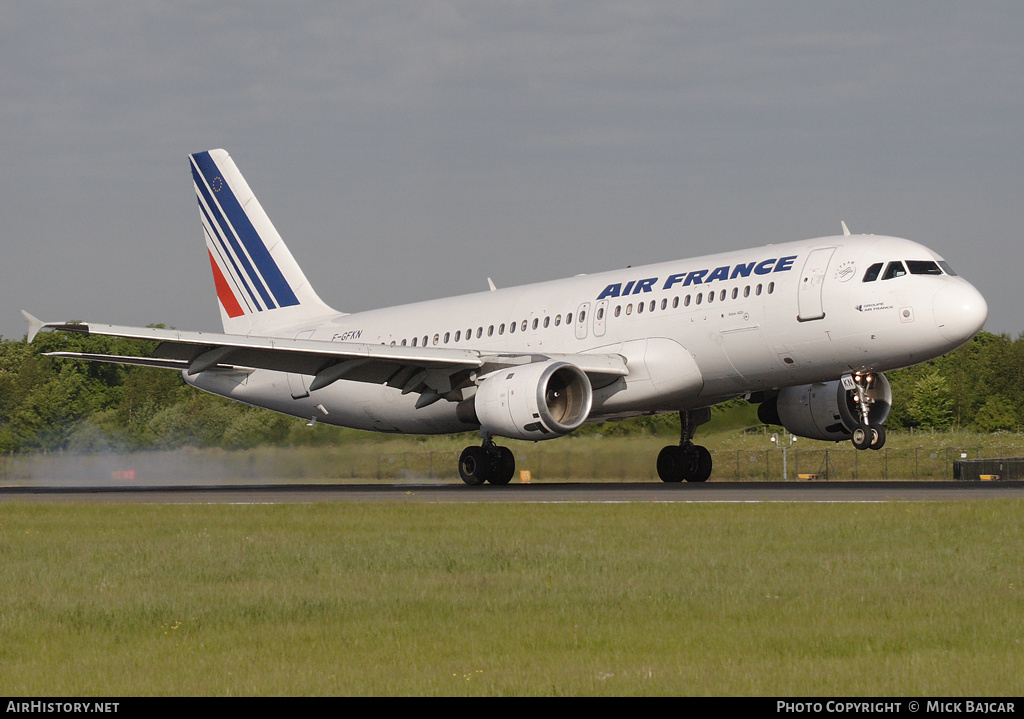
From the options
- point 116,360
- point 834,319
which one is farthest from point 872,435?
point 116,360

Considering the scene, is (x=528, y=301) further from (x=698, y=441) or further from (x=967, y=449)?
(x=967, y=449)

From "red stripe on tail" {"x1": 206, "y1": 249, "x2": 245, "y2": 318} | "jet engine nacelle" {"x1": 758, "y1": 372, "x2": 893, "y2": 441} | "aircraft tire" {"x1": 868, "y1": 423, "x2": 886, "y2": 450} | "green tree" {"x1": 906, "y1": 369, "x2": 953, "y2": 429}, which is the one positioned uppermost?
"red stripe on tail" {"x1": 206, "y1": 249, "x2": 245, "y2": 318}

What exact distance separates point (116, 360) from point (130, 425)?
1486 centimetres

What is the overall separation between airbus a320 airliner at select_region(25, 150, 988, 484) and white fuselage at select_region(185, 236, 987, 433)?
0.13ft

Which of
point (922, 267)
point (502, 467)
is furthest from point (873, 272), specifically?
point (502, 467)

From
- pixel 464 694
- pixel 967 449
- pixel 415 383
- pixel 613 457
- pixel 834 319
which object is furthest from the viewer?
pixel 967 449

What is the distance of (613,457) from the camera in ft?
112

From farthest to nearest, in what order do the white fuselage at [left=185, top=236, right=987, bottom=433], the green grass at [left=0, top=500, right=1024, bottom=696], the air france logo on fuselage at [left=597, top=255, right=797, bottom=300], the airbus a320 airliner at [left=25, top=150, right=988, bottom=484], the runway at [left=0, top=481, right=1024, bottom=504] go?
the air france logo on fuselage at [left=597, top=255, right=797, bottom=300]
the airbus a320 airliner at [left=25, top=150, right=988, bottom=484]
the white fuselage at [left=185, top=236, right=987, bottom=433]
the runway at [left=0, top=481, right=1024, bottom=504]
the green grass at [left=0, top=500, right=1024, bottom=696]

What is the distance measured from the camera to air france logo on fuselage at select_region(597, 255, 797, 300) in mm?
27344

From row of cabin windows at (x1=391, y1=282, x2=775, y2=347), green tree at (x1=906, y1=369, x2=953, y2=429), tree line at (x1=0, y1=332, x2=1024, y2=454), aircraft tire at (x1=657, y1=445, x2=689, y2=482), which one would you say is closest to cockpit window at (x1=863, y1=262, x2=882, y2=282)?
row of cabin windows at (x1=391, y1=282, x2=775, y2=347)

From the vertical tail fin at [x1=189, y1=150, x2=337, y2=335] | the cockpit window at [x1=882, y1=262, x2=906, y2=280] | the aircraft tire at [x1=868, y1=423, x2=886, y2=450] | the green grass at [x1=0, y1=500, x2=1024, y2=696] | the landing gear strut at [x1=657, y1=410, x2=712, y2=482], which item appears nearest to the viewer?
the green grass at [x1=0, y1=500, x2=1024, y2=696]

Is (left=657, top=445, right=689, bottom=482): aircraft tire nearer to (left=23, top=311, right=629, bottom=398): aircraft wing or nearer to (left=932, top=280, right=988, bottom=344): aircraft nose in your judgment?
(left=23, top=311, right=629, bottom=398): aircraft wing

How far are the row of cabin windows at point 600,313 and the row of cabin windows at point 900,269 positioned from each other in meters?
2.06

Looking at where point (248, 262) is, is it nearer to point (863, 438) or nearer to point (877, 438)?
point (863, 438)
